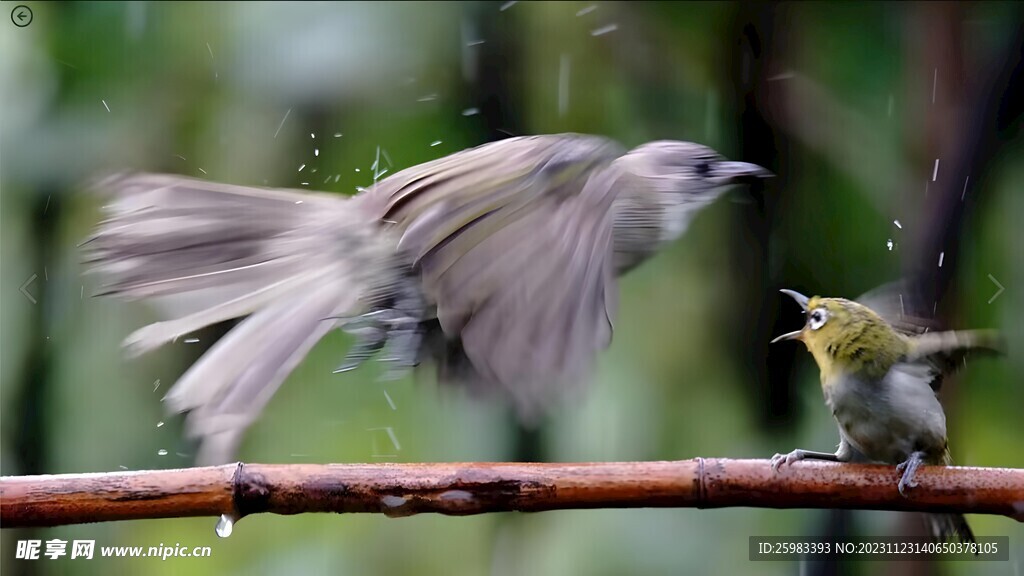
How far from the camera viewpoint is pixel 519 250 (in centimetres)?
89

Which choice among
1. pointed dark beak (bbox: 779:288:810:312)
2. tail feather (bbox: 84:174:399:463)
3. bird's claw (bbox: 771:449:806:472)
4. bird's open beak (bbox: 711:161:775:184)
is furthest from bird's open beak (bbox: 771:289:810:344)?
tail feather (bbox: 84:174:399:463)

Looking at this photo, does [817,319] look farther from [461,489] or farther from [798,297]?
[461,489]

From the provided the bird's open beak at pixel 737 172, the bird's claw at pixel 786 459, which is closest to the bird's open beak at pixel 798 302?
the bird's claw at pixel 786 459

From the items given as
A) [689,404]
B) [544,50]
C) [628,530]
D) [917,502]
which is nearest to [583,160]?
[544,50]

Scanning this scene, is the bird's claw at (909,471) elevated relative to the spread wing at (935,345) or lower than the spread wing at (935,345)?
lower

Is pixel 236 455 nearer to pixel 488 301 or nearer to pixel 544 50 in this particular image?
pixel 488 301

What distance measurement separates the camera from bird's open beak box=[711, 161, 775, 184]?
3.28 feet

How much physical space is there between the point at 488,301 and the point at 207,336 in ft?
0.99

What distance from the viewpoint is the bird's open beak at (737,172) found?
100 centimetres

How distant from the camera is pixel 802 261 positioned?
0.90 metres

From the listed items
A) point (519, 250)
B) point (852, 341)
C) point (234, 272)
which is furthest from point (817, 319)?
point (234, 272)

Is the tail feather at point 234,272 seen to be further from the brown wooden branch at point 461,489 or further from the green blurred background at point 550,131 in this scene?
the brown wooden branch at point 461,489

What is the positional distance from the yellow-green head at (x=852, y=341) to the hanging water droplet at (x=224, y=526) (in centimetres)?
45

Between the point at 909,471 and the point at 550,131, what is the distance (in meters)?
0.51
